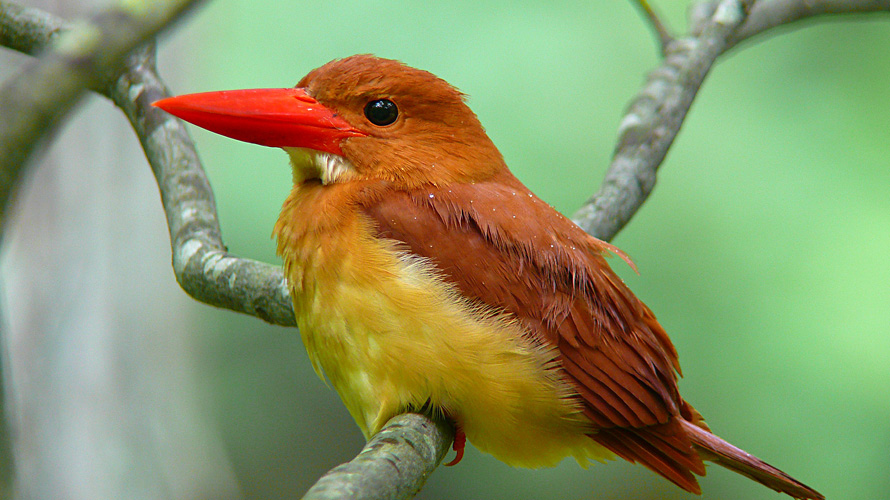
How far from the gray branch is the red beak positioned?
280 millimetres

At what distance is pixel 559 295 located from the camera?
1.59 m

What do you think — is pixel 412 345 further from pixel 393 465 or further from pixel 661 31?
pixel 661 31

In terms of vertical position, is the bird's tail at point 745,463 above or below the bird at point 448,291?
below

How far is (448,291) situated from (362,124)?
45 cm

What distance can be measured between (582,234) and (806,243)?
1973 mm

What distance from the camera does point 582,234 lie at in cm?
175

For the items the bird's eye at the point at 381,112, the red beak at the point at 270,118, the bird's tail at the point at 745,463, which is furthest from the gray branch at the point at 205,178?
the bird's tail at the point at 745,463

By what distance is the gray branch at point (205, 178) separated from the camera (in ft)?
2.15

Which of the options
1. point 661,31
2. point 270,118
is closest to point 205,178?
point 270,118

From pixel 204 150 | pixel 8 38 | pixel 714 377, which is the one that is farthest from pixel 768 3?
pixel 204 150

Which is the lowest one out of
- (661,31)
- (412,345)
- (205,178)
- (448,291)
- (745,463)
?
(745,463)

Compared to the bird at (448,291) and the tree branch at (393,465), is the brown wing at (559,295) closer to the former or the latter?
the bird at (448,291)

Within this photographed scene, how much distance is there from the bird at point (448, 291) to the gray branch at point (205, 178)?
0.13 meters

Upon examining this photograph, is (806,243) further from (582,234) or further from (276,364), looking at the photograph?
(276,364)
